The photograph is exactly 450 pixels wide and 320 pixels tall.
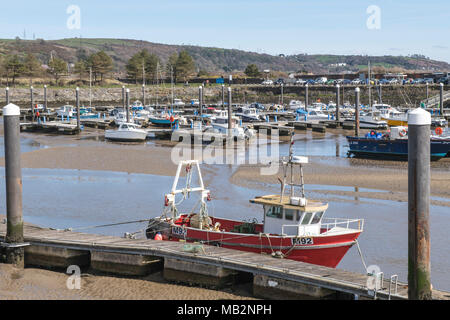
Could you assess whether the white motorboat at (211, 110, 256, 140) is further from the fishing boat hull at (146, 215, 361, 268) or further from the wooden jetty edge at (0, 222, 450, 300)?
the fishing boat hull at (146, 215, 361, 268)

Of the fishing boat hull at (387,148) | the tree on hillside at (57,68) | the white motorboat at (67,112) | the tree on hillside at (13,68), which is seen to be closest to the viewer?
the fishing boat hull at (387,148)

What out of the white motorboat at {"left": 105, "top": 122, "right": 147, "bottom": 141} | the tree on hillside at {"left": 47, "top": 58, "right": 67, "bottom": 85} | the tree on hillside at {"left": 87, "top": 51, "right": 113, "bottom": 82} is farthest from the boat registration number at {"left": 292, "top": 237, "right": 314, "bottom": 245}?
the tree on hillside at {"left": 87, "top": 51, "right": 113, "bottom": 82}

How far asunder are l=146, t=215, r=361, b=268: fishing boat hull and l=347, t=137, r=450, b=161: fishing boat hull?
78.0 ft

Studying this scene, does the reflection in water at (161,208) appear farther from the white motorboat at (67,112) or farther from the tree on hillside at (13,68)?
the tree on hillside at (13,68)

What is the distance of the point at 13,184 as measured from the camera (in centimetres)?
1903

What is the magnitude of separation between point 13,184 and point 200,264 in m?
5.92

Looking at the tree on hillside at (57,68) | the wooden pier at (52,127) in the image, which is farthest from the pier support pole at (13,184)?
the tree on hillside at (57,68)

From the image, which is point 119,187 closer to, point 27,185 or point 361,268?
point 27,185

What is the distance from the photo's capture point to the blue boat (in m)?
42.0

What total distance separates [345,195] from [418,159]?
731 inches

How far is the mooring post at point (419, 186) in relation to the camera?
13.3 metres

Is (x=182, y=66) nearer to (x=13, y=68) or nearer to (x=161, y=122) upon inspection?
(x=13, y=68)

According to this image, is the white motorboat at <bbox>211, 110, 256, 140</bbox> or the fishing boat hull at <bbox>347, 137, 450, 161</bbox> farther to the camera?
the white motorboat at <bbox>211, 110, 256, 140</bbox>

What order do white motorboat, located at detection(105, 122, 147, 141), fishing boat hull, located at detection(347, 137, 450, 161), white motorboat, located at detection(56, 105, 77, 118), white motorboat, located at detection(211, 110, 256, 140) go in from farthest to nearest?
white motorboat, located at detection(56, 105, 77, 118)
white motorboat, located at detection(105, 122, 147, 141)
white motorboat, located at detection(211, 110, 256, 140)
fishing boat hull, located at detection(347, 137, 450, 161)
